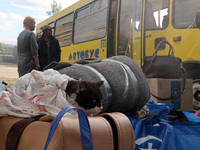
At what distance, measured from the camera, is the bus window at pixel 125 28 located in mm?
5016

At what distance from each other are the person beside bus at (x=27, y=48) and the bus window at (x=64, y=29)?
359cm

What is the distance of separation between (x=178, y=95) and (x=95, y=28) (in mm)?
4320

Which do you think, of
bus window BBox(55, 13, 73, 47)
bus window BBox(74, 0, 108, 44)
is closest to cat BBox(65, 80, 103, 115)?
bus window BBox(74, 0, 108, 44)

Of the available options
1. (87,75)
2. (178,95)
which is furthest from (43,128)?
(178,95)

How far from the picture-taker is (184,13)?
3941 mm

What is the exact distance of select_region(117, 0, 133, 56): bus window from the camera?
5.02 metres

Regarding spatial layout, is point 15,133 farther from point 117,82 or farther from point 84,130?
point 117,82

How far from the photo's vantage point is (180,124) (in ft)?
4.80

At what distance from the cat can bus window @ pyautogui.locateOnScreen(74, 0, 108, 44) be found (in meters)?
4.60

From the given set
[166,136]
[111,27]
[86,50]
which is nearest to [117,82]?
[166,136]

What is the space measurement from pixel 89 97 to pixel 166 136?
0.56m

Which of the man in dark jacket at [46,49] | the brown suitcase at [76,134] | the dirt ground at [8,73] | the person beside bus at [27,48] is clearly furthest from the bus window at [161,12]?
the dirt ground at [8,73]

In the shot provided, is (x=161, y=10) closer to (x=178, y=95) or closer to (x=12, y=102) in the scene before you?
(x=178, y=95)

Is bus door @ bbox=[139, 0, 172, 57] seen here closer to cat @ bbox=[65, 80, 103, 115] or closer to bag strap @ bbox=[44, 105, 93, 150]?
cat @ bbox=[65, 80, 103, 115]
